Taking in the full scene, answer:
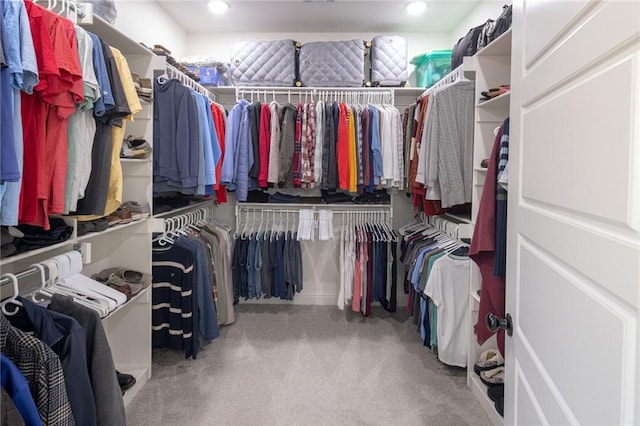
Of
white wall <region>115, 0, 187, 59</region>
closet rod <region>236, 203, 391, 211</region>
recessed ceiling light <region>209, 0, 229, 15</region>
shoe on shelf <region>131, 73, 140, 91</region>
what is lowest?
closet rod <region>236, 203, 391, 211</region>

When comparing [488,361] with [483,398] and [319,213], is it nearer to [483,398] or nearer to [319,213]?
[483,398]

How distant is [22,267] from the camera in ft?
5.30

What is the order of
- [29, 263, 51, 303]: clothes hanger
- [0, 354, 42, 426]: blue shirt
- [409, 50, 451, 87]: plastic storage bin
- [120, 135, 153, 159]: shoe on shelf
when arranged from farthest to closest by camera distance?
[409, 50, 451, 87]: plastic storage bin → [120, 135, 153, 159]: shoe on shelf → [29, 263, 51, 303]: clothes hanger → [0, 354, 42, 426]: blue shirt

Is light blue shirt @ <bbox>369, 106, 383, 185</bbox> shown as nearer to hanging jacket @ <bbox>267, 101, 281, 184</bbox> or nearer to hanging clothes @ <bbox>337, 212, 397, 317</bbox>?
hanging clothes @ <bbox>337, 212, 397, 317</bbox>

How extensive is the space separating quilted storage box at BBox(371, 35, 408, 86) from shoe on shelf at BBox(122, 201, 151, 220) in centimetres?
223

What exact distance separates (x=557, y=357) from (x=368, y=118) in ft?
8.15

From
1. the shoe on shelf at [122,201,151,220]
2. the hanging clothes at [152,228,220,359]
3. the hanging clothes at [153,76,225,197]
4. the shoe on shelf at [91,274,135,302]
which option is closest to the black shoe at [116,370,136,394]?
the hanging clothes at [152,228,220,359]

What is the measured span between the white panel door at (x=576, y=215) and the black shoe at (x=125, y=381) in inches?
76.6

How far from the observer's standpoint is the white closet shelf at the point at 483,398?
73.1 inches

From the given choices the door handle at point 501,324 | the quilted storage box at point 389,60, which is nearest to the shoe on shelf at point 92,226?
the door handle at point 501,324

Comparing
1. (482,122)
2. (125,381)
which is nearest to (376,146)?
→ (482,122)

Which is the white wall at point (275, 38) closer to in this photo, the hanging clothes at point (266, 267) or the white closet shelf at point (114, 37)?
the white closet shelf at point (114, 37)

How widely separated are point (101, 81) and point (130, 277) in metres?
1.18

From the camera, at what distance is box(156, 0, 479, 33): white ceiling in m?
3.06
